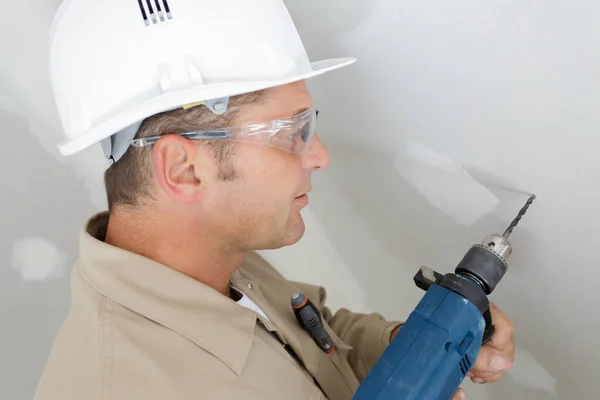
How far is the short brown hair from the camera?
0.84 m

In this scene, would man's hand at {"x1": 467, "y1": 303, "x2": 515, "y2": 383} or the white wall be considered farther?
man's hand at {"x1": 467, "y1": 303, "x2": 515, "y2": 383}

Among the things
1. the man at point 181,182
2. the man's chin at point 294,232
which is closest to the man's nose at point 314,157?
the man at point 181,182

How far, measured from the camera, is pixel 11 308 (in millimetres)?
1429

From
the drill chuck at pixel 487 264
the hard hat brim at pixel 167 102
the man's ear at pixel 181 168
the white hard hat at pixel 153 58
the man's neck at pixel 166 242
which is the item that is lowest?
the drill chuck at pixel 487 264

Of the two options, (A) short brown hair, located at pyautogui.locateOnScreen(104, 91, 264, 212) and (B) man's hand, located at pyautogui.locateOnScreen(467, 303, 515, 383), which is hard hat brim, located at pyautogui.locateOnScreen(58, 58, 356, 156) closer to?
(A) short brown hair, located at pyautogui.locateOnScreen(104, 91, 264, 212)

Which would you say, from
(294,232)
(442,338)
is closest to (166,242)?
(294,232)

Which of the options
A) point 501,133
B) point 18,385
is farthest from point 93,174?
point 501,133

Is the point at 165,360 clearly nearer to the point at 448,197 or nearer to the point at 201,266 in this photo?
the point at 201,266

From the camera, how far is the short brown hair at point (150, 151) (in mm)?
839

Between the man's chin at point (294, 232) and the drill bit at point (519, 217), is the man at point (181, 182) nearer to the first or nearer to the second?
the man's chin at point (294, 232)

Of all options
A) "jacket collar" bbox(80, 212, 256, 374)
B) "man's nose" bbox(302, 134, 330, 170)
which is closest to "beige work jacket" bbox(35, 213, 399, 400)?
"jacket collar" bbox(80, 212, 256, 374)

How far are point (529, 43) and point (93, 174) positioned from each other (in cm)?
111

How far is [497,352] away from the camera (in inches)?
38.4

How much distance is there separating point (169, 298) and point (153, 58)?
365 mm
